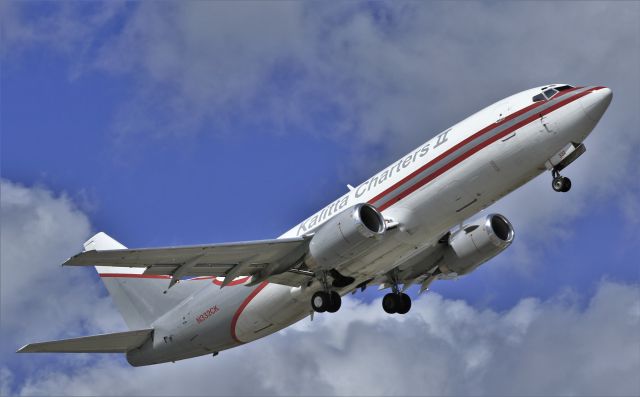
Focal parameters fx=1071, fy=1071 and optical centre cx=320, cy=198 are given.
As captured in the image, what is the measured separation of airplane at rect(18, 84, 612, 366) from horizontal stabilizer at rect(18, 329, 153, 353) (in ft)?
0.18

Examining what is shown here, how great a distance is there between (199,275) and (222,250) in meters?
1.92

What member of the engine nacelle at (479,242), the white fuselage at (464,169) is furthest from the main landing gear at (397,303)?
the white fuselage at (464,169)

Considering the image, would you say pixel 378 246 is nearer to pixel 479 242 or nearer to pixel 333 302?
pixel 333 302

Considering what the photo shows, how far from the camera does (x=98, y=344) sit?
41719 mm

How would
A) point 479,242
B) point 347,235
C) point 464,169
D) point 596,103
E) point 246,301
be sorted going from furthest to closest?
point 479,242 < point 246,301 < point 347,235 < point 464,169 < point 596,103

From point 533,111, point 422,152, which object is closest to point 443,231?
point 422,152

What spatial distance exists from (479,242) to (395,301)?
4060mm

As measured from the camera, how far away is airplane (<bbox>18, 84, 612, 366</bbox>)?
35.0 meters

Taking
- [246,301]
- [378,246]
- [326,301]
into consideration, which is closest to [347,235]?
[378,246]

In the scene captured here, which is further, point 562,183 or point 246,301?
point 246,301

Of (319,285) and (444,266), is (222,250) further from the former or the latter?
(444,266)

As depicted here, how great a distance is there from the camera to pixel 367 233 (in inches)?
1387

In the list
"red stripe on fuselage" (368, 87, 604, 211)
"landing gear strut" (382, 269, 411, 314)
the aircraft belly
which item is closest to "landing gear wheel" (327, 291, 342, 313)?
the aircraft belly

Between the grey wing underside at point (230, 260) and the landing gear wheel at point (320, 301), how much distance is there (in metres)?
0.83
